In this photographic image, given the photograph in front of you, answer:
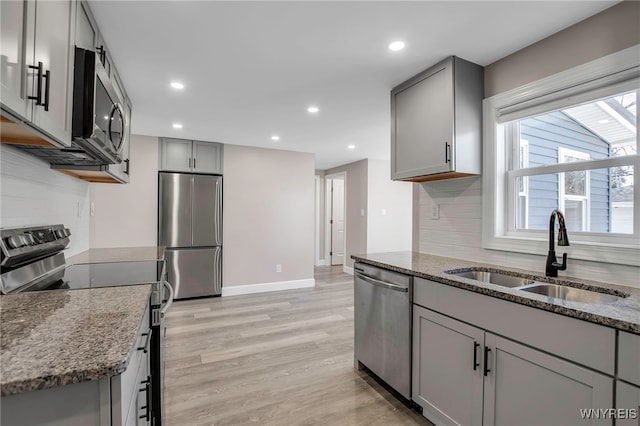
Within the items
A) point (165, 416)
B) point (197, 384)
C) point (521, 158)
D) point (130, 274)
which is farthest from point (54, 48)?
point (521, 158)

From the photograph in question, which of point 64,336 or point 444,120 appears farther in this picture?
point 444,120

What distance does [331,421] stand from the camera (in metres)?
1.82

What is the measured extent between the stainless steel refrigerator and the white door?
3.28 meters

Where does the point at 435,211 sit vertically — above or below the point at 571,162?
below

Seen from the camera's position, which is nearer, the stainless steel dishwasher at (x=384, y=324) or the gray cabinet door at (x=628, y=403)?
the gray cabinet door at (x=628, y=403)

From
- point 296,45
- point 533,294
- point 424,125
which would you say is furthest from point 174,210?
point 533,294

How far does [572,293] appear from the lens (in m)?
1.58

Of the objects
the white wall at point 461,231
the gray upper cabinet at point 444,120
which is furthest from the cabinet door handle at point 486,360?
the gray upper cabinet at point 444,120

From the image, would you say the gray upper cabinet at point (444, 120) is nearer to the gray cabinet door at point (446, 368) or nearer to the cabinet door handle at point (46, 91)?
the gray cabinet door at point (446, 368)

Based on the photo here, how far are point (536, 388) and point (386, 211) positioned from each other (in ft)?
15.6

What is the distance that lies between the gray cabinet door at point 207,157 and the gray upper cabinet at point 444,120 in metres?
3.03

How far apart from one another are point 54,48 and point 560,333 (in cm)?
226

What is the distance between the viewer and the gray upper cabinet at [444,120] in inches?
82.0

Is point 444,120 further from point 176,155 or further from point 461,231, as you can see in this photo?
point 176,155
